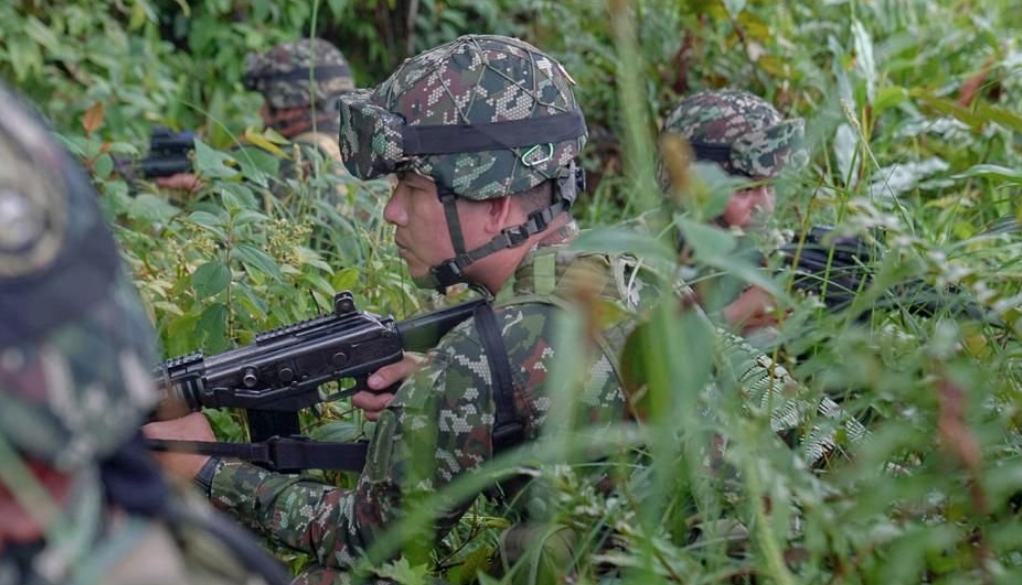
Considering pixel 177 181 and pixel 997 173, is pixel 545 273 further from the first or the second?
pixel 177 181

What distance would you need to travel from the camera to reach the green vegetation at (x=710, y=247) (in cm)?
177

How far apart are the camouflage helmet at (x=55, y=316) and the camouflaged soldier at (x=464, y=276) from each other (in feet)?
4.09

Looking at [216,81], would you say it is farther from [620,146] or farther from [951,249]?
[951,249]

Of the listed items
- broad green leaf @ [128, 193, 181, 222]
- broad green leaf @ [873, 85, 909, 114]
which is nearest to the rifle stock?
broad green leaf @ [128, 193, 181, 222]

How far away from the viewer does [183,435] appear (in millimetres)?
2820

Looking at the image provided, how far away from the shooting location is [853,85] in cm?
541

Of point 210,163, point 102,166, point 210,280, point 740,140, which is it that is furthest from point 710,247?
point 740,140

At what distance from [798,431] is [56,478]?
3.91 ft

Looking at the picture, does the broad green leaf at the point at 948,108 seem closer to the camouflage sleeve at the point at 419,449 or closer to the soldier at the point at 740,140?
the camouflage sleeve at the point at 419,449

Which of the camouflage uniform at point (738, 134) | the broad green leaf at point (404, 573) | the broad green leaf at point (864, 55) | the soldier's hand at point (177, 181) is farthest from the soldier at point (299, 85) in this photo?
the broad green leaf at point (404, 573)

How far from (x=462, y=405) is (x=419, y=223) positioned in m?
0.44

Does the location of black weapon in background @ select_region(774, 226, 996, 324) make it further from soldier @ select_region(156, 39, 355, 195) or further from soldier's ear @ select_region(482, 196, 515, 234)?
soldier @ select_region(156, 39, 355, 195)

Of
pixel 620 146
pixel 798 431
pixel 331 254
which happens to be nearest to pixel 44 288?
pixel 798 431

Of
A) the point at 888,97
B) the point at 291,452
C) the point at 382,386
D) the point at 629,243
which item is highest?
the point at 629,243
